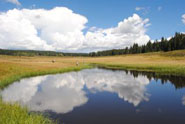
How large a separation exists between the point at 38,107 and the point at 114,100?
287 inches

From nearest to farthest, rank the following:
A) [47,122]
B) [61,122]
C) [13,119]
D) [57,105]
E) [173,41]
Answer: [13,119]
[47,122]
[61,122]
[57,105]
[173,41]

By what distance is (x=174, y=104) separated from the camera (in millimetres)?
14234

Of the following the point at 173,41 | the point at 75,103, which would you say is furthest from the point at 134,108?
the point at 173,41

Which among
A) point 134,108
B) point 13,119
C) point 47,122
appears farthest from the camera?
point 134,108

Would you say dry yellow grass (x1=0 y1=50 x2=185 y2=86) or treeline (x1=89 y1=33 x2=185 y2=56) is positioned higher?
treeline (x1=89 y1=33 x2=185 y2=56)

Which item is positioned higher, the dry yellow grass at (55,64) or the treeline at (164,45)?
the treeline at (164,45)

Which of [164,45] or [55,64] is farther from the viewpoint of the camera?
[164,45]

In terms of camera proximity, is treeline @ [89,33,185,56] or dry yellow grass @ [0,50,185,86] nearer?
dry yellow grass @ [0,50,185,86]

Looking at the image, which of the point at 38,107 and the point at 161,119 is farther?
the point at 38,107

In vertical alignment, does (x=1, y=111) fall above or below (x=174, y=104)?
above

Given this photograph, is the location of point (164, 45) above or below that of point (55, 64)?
above

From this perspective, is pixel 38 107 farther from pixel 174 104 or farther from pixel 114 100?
pixel 174 104

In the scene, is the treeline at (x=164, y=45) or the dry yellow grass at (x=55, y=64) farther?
the treeline at (x=164, y=45)

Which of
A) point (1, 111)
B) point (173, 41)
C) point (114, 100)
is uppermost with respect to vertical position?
point (173, 41)
